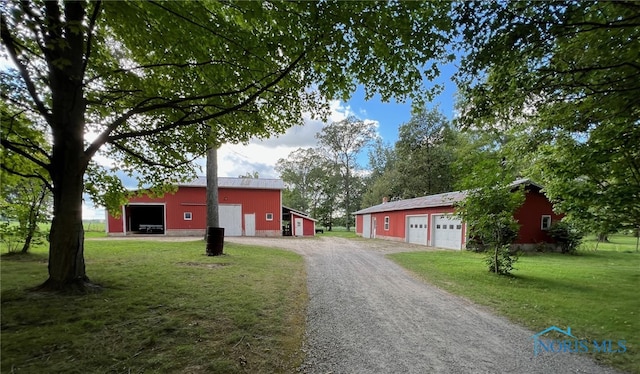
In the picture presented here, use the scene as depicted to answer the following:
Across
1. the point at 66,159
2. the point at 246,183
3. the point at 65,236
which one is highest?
the point at 246,183

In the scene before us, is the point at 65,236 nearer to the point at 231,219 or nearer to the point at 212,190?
the point at 212,190

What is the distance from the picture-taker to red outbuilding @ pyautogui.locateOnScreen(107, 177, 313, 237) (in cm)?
2253

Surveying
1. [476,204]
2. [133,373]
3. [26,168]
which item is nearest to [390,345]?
[133,373]

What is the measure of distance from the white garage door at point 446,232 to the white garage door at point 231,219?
14.8 metres

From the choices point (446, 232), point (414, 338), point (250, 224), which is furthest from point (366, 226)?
point (414, 338)

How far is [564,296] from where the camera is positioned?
6078mm

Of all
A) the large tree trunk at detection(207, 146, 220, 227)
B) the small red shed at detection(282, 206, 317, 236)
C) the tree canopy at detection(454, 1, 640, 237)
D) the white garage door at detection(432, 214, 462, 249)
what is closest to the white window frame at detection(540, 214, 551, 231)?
the white garage door at detection(432, 214, 462, 249)

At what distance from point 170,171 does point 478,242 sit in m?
14.9

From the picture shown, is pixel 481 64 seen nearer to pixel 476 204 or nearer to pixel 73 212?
pixel 476 204

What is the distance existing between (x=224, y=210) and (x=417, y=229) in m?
15.0

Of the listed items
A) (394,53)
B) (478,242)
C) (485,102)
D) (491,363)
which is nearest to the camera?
(491,363)

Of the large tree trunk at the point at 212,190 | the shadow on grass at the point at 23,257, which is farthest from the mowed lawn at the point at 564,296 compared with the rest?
the shadow on grass at the point at 23,257

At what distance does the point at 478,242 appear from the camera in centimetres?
1513

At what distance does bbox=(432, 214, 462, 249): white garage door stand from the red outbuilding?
12405 millimetres
